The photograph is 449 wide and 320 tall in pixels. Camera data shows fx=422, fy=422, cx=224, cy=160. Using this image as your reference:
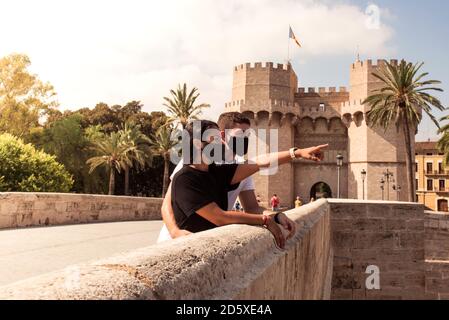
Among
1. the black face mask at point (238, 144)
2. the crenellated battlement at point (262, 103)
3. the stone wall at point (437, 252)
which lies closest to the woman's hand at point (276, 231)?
the black face mask at point (238, 144)

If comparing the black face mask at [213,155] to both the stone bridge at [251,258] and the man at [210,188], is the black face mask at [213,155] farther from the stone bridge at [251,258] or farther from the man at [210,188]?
the stone bridge at [251,258]

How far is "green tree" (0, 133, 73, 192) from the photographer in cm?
1541

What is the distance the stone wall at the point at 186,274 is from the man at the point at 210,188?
0.50ft

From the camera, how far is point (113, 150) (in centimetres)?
3562

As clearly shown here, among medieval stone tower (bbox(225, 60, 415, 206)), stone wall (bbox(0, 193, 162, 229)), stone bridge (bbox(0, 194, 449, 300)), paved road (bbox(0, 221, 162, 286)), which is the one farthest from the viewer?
medieval stone tower (bbox(225, 60, 415, 206))

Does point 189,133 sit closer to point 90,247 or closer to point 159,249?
point 159,249

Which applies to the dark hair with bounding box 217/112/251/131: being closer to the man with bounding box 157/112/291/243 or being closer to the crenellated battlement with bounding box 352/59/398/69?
the man with bounding box 157/112/291/243

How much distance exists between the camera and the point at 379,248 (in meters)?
10.6

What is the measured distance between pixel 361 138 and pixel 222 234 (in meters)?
39.9

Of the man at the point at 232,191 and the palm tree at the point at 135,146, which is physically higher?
the palm tree at the point at 135,146

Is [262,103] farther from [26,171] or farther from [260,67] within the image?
[26,171]

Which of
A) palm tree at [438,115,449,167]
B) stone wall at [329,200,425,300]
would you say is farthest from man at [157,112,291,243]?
palm tree at [438,115,449,167]

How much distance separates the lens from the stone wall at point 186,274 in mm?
1050

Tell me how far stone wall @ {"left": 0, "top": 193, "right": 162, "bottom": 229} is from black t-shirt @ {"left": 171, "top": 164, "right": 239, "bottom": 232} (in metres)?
7.85
